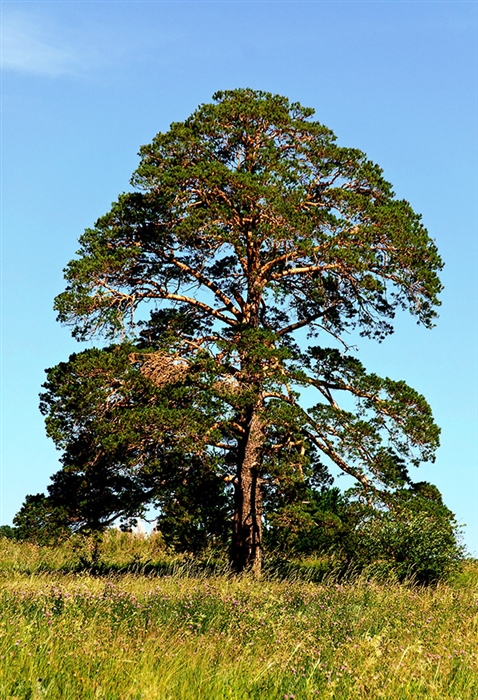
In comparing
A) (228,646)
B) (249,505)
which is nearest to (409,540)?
(249,505)

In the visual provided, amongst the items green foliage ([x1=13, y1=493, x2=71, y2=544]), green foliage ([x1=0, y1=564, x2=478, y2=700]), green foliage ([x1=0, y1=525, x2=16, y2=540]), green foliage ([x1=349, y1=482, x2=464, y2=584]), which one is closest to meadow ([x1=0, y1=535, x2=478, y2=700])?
green foliage ([x1=0, y1=564, x2=478, y2=700])

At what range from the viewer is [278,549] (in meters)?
18.7

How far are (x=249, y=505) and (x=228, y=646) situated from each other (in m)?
9.78

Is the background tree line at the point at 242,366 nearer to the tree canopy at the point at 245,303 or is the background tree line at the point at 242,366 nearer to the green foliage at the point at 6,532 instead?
the tree canopy at the point at 245,303

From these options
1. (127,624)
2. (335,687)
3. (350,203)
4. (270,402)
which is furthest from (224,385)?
(335,687)

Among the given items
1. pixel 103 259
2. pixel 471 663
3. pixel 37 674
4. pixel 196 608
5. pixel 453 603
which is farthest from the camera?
pixel 103 259

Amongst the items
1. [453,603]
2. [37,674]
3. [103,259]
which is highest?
[103,259]

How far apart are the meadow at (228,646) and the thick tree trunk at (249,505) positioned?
490 cm

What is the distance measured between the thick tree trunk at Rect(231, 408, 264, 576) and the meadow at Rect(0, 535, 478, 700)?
16.1 ft

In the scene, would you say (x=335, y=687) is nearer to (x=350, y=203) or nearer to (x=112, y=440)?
(x=112, y=440)

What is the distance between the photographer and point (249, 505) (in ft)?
57.7

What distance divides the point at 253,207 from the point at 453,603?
9167 millimetres

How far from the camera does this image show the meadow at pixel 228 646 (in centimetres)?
620

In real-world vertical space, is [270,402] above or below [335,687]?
above
